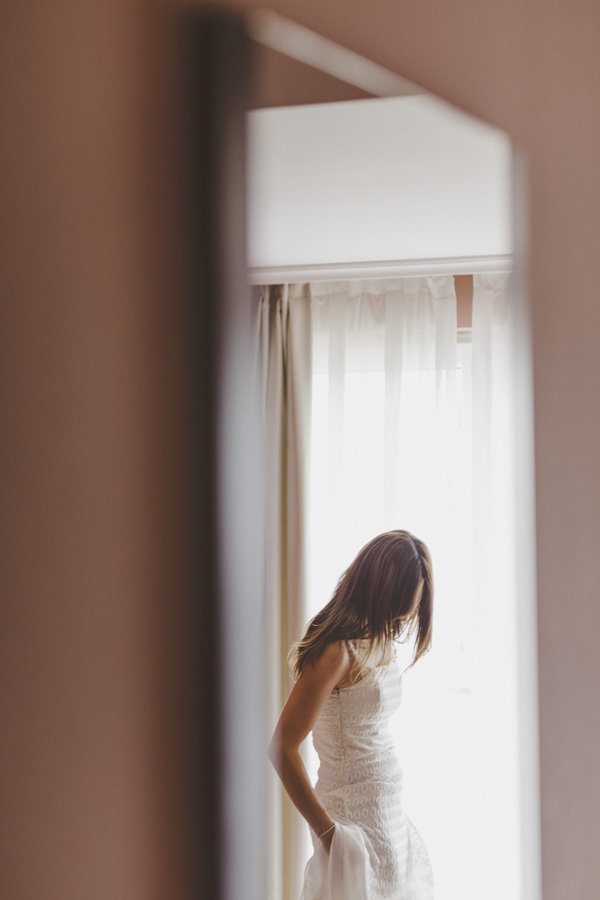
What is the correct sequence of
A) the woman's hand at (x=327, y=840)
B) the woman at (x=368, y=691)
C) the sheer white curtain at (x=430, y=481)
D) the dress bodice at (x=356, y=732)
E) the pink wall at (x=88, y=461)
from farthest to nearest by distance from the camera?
1. the sheer white curtain at (x=430, y=481)
2. the dress bodice at (x=356, y=732)
3. the woman at (x=368, y=691)
4. the woman's hand at (x=327, y=840)
5. the pink wall at (x=88, y=461)

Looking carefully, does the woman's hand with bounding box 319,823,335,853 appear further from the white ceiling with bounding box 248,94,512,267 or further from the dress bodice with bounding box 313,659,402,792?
the white ceiling with bounding box 248,94,512,267

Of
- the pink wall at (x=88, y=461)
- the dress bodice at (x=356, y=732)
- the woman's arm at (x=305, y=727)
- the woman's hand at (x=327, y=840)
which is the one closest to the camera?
the pink wall at (x=88, y=461)

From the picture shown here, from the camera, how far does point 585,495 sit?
0.28 m

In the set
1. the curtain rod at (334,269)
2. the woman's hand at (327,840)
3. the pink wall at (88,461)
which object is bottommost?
the woman's hand at (327,840)

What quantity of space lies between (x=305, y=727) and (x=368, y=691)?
293 millimetres

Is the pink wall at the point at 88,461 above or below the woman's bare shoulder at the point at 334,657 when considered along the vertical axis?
above

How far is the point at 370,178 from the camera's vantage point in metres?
0.35

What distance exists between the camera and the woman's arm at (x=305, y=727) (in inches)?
12.1

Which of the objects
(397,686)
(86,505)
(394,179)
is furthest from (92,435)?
(397,686)

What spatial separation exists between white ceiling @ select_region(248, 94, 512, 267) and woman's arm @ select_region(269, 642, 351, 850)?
241 mm

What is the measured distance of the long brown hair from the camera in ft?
2.14

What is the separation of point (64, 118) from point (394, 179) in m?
0.22

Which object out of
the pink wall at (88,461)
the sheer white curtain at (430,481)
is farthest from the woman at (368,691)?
the pink wall at (88,461)

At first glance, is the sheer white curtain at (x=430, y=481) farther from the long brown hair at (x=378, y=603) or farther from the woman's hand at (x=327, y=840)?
the woman's hand at (x=327, y=840)
